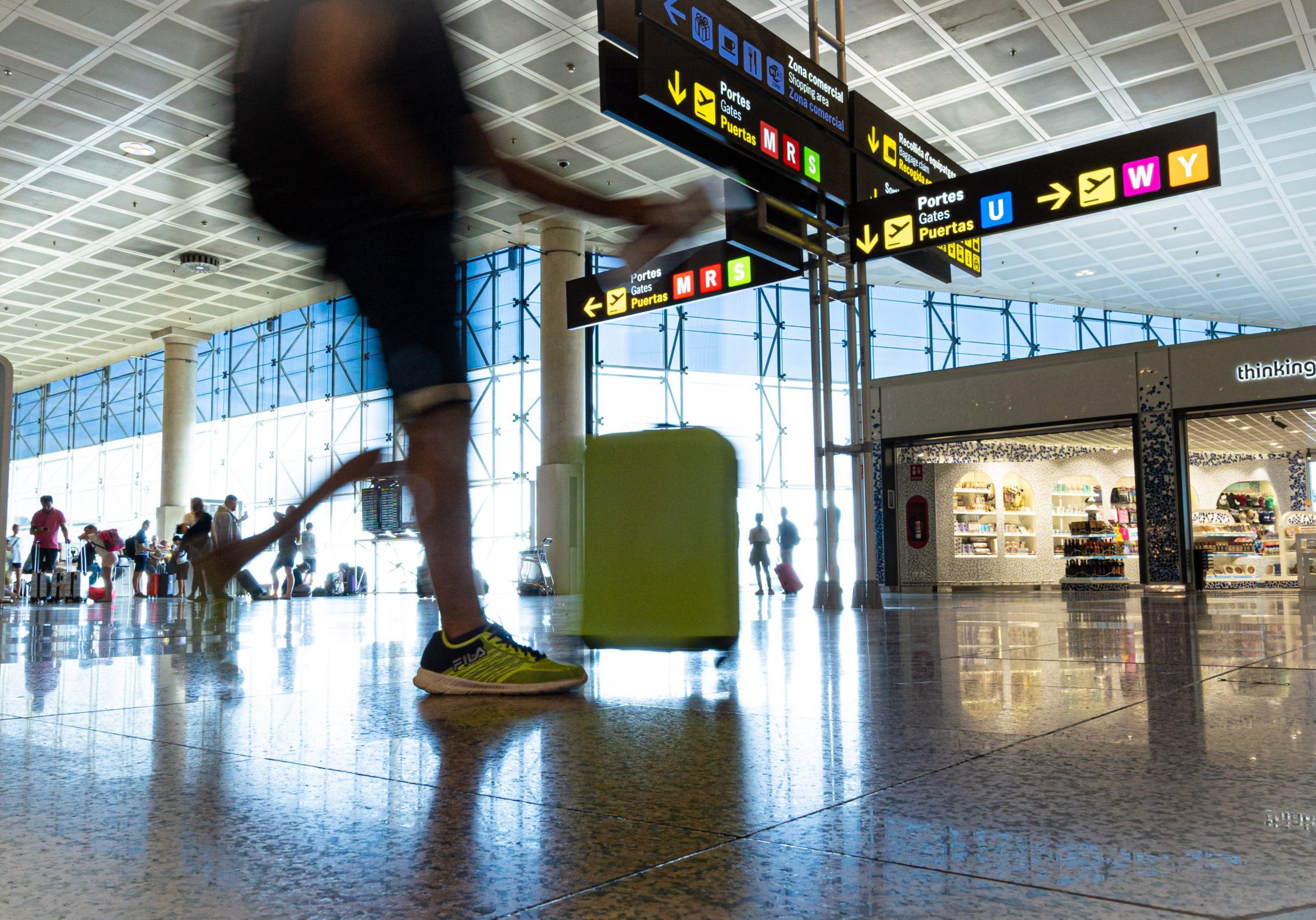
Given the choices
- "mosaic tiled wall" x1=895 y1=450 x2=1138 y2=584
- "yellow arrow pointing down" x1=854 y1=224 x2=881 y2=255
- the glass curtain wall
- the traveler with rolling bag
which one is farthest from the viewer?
the glass curtain wall

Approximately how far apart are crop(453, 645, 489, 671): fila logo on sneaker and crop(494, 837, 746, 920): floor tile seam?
1.14m

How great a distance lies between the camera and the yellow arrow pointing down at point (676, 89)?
5.90m

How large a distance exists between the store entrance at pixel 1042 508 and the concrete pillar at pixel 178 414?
16337 mm

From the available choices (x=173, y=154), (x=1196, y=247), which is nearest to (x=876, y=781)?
(x=173, y=154)

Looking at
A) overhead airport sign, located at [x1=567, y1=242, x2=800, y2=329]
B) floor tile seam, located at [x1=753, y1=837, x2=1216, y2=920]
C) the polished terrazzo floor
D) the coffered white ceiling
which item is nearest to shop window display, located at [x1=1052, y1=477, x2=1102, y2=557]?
the coffered white ceiling

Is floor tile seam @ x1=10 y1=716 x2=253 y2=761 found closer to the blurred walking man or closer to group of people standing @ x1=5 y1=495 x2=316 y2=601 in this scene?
the blurred walking man

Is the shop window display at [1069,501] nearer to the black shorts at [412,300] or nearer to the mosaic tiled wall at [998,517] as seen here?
the mosaic tiled wall at [998,517]

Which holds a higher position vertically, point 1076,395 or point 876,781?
point 1076,395

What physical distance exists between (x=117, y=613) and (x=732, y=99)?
17.7 feet

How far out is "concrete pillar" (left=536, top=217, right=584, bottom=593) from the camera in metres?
16.9

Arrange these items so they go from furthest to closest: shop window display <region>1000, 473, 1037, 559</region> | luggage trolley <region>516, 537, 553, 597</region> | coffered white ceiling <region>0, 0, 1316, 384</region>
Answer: shop window display <region>1000, 473, 1037, 559</region>, luggage trolley <region>516, 537, 553, 597</region>, coffered white ceiling <region>0, 0, 1316, 384</region>

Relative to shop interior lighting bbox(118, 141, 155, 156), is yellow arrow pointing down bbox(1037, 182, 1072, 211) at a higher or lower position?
lower

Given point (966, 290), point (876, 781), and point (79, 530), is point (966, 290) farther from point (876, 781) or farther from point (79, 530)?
point (79, 530)

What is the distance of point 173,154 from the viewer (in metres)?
14.6
